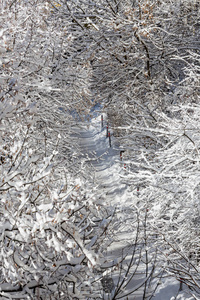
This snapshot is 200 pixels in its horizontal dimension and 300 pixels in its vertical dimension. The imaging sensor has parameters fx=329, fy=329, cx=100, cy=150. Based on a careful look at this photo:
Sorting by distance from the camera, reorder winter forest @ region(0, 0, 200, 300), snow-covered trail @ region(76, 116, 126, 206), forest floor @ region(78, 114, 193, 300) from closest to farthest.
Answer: winter forest @ region(0, 0, 200, 300) → forest floor @ region(78, 114, 193, 300) → snow-covered trail @ region(76, 116, 126, 206)

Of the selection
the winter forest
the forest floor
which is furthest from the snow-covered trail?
the winter forest

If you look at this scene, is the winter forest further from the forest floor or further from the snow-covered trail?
the snow-covered trail

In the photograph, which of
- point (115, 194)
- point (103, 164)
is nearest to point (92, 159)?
point (115, 194)

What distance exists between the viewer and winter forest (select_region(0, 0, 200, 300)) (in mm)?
3672

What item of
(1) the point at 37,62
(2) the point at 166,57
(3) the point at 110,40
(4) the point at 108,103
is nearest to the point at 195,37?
(2) the point at 166,57

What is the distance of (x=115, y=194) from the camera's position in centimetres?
1648

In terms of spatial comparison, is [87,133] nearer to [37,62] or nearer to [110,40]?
[110,40]

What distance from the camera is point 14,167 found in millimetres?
4328

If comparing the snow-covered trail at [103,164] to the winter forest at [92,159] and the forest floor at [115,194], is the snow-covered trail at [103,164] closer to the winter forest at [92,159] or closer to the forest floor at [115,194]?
the forest floor at [115,194]

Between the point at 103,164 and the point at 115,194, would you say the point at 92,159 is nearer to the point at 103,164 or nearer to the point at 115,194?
the point at 115,194

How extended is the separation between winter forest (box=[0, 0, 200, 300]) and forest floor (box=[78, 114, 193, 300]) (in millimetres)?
88

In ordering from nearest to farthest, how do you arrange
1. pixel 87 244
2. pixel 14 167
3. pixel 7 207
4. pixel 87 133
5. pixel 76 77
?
pixel 7 207 → pixel 87 244 → pixel 14 167 → pixel 76 77 → pixel 87 133

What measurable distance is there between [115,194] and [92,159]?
725cm

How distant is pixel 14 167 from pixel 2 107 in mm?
936
